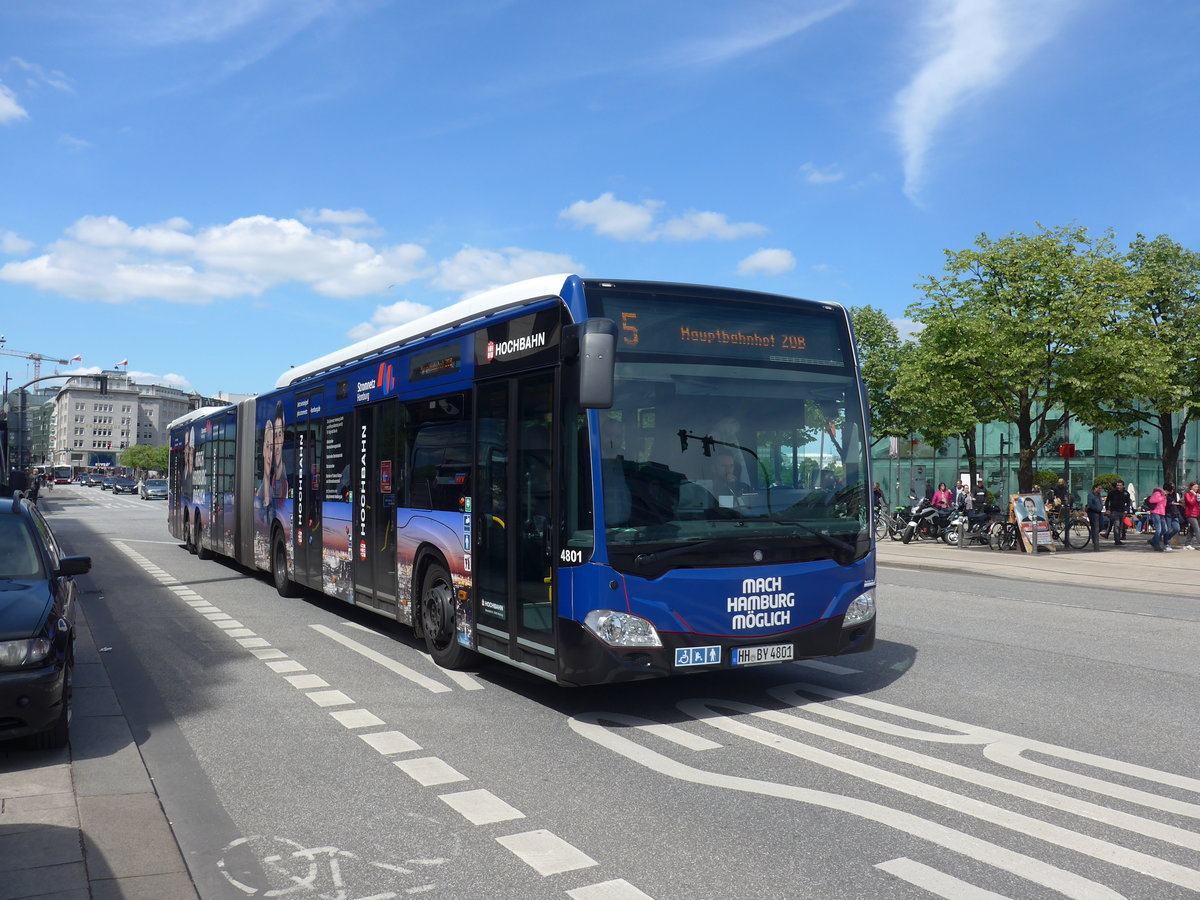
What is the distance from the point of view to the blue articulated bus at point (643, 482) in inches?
262

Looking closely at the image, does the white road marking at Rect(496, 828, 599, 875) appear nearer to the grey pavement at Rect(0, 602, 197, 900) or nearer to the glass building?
the grey pavement at Rect(0, 602, 197, 900)

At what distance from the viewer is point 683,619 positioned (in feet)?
22.1

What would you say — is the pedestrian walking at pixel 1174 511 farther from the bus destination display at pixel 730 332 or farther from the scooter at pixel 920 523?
the bus destination display at pixel 730 332

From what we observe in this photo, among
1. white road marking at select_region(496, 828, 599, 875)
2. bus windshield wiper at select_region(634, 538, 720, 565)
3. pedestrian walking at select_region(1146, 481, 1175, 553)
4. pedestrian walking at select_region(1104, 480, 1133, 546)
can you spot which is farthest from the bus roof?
pedestrian walking at select_region(1104, 480, 1133, 546)

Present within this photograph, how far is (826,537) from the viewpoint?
7277 mm

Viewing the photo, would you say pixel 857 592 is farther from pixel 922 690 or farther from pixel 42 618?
pixel 42 618

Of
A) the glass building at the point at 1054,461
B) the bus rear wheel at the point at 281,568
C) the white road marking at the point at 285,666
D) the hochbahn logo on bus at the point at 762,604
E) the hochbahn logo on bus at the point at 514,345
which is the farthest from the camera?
the glass building at the point at 1054,461

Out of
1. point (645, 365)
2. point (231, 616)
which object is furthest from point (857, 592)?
point (231, 616)

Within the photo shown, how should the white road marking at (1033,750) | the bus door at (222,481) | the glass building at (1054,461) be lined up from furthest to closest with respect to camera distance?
1. the glass building at (1054,461)
2. the bus door at (222,481)
3. the white road marking at (1033,750)

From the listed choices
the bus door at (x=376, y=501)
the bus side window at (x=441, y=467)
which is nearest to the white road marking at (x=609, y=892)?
the bus side window at (x=441, y=467)

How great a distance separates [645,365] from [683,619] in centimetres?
162

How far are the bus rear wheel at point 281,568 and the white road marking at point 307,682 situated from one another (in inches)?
213

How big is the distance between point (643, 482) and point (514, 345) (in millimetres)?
1574

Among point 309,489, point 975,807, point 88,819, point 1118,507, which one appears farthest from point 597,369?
point 1118,507
